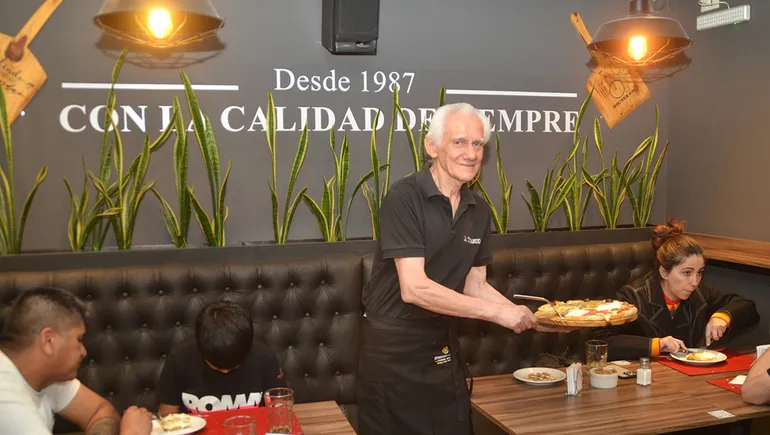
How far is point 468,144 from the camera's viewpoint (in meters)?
2.80

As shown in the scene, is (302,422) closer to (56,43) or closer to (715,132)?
(56,43)

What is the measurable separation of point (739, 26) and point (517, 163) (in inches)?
64.0

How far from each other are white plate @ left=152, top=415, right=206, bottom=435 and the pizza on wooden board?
4.58 ft

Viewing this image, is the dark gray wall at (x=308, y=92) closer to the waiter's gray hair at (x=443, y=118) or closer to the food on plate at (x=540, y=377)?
the waiter's gray hair at (x=443, y=118)

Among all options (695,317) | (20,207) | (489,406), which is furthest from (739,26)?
(20,207)

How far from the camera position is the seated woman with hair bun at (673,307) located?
11.5 feet

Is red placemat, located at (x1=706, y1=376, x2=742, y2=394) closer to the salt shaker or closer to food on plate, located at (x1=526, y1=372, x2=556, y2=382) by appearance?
the salt shaker

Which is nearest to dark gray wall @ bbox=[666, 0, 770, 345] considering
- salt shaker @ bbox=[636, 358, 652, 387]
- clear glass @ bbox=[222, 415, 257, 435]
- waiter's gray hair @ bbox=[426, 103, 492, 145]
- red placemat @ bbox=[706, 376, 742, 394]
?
red placemat @ bbox=[706, 376, 742, 394]

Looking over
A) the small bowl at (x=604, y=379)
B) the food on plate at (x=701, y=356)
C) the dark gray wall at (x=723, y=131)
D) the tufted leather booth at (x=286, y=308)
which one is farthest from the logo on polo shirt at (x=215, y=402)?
the dark gray wall at (x=723, y=131)

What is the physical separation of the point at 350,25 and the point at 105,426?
270cm

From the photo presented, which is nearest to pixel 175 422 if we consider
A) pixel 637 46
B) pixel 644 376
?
pixel 644 376

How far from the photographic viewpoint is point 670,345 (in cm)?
330

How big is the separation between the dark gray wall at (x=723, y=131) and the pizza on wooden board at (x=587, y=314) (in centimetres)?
194

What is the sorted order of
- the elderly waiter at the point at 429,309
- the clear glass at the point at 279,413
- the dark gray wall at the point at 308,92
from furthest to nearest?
the dark gray wall at the point at 308,92, the elderly waiter at the point at 429,309, the clear glass at the point at 279,413
